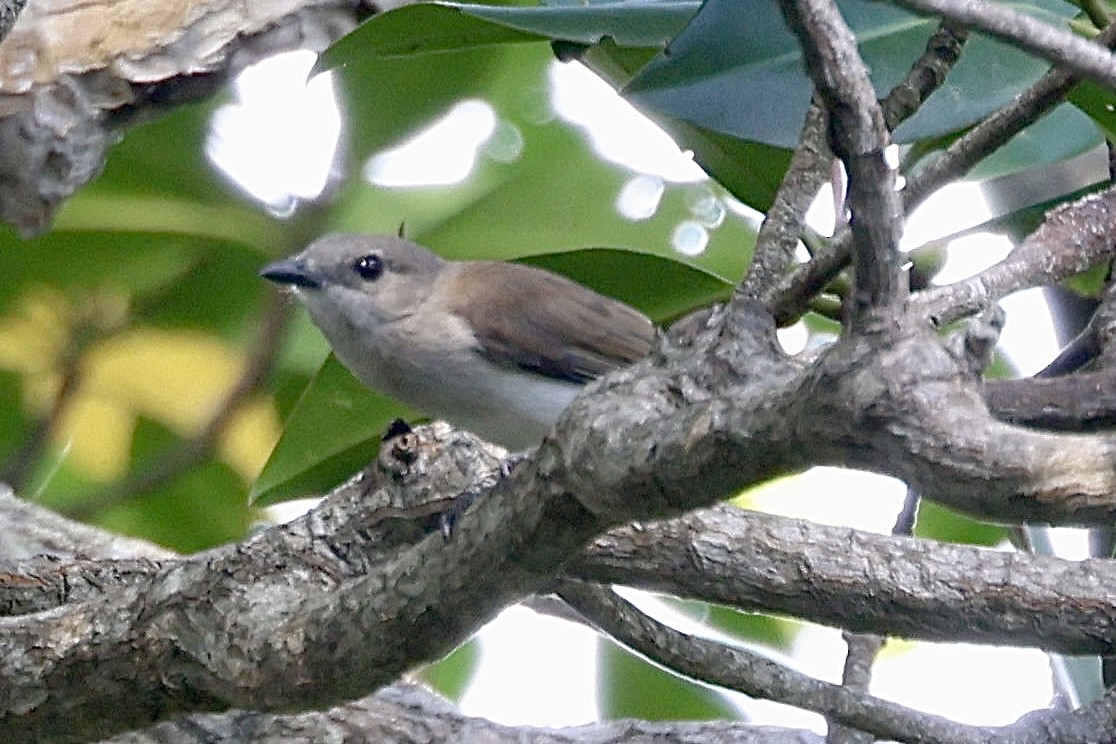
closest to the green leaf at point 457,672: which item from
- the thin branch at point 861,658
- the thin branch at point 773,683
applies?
the thin branch at point 861,658

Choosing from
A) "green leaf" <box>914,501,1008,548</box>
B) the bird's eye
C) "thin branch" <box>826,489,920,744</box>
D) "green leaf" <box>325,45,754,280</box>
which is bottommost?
"thin branch" <box>826,489,920,744</box>

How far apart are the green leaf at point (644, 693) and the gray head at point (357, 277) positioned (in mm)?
684

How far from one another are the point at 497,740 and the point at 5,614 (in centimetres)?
67

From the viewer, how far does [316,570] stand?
177cm

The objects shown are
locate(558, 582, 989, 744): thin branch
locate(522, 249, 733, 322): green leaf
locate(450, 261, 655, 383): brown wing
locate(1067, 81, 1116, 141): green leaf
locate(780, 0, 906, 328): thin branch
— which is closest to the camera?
locate(780, 0, 906, 328): thin branch

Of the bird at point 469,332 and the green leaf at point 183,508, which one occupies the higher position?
the bird at point 469,332

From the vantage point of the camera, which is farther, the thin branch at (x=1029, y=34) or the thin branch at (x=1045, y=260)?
the thin branch at (x=1045, y=260)

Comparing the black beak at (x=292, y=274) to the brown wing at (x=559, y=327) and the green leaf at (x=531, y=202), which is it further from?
the green leaf at (x=531, y=202)

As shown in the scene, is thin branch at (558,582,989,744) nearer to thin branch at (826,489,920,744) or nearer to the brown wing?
thin branch at (826,489,920,744)

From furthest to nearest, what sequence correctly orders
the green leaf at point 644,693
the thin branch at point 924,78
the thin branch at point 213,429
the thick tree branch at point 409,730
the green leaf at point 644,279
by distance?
1. the thin branch at point 213,429
2. the green leaf at point 644,693
3. the green leaf at point 644,279
4. the thick tree branch at point 409,730
5. the thin branch at point 924,78

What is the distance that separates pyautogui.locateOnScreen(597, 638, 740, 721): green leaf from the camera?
8.87ft

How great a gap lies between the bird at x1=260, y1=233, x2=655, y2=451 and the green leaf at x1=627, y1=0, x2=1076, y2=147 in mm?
511

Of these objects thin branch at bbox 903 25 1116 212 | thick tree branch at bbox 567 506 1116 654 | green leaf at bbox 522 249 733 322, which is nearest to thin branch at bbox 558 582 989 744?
thick tree branch at bbox 567 506 1116 654

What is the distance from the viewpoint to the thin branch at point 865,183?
1.05m
